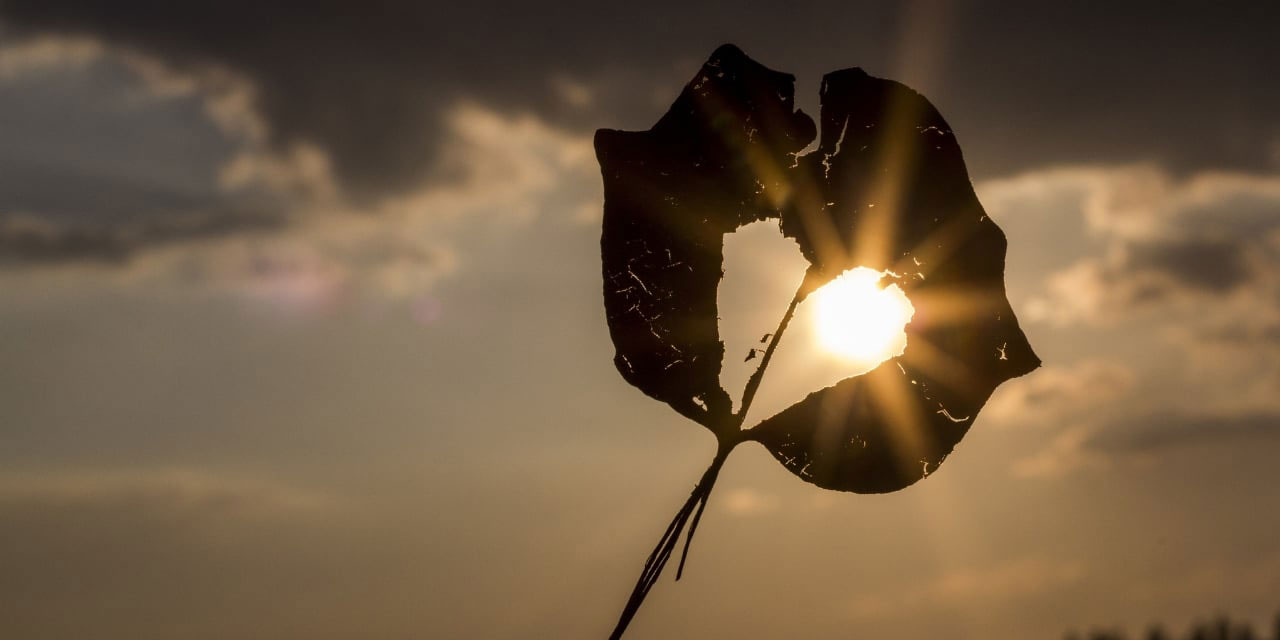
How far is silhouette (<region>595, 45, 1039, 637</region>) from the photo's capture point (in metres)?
4.51

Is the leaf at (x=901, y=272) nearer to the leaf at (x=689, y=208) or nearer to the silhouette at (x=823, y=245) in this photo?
the silhouette at (x=823, y=245)

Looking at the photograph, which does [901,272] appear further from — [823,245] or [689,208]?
[689,208]

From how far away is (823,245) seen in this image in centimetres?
468

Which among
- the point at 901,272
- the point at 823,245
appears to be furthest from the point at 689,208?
the point at 901,272

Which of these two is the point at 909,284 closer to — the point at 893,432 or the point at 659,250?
the point at 893,432

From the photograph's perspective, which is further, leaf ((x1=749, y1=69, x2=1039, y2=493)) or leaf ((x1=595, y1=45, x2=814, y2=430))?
leaf ((x1=749, y1=69, x2=1039, y2=493))

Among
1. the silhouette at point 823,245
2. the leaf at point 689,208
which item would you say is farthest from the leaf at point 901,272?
the leaf at point 689,208

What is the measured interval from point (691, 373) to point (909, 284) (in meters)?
0.97

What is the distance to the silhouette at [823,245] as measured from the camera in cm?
451

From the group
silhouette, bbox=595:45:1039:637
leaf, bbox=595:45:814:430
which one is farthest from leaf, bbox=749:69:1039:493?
leaf, bbox=595:45:814:430

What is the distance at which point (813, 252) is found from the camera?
15.4 feet

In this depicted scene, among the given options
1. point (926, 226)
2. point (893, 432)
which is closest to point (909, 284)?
point (926, 226)

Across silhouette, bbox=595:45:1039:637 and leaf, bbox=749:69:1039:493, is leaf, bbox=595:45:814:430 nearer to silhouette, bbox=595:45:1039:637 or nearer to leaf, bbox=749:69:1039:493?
silhouette, bbox=595:45:1039:637

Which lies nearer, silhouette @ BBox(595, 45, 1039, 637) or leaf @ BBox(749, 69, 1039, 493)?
silhouette @ BBox(595, 45, 1039, 637)
